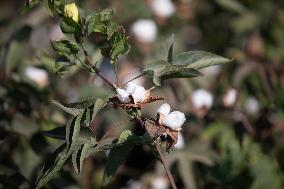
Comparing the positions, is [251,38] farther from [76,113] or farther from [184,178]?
[76,113]

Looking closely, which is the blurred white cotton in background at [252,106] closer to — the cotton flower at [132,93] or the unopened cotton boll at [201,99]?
the unopened cotton boll at [201,99]

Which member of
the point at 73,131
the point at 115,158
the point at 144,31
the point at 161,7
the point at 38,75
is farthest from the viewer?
the point at 161,7

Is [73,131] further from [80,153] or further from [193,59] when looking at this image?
[193,59]

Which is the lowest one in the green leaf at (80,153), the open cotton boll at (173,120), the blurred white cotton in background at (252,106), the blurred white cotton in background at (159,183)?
the blurred white cotton in background at (159,183)

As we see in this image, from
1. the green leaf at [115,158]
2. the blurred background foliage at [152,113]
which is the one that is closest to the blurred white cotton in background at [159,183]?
the blurred background foliage at [152,113]

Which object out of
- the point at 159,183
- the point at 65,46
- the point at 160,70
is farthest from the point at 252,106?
the point at 65,46

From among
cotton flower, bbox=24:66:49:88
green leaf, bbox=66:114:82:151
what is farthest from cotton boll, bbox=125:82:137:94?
cotton flower, bbox=24:66:49:88

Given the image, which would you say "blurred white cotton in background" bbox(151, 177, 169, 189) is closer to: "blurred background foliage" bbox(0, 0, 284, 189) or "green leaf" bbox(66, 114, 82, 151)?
"blurred background foliage" bbox(0, 0, 284, 189)
